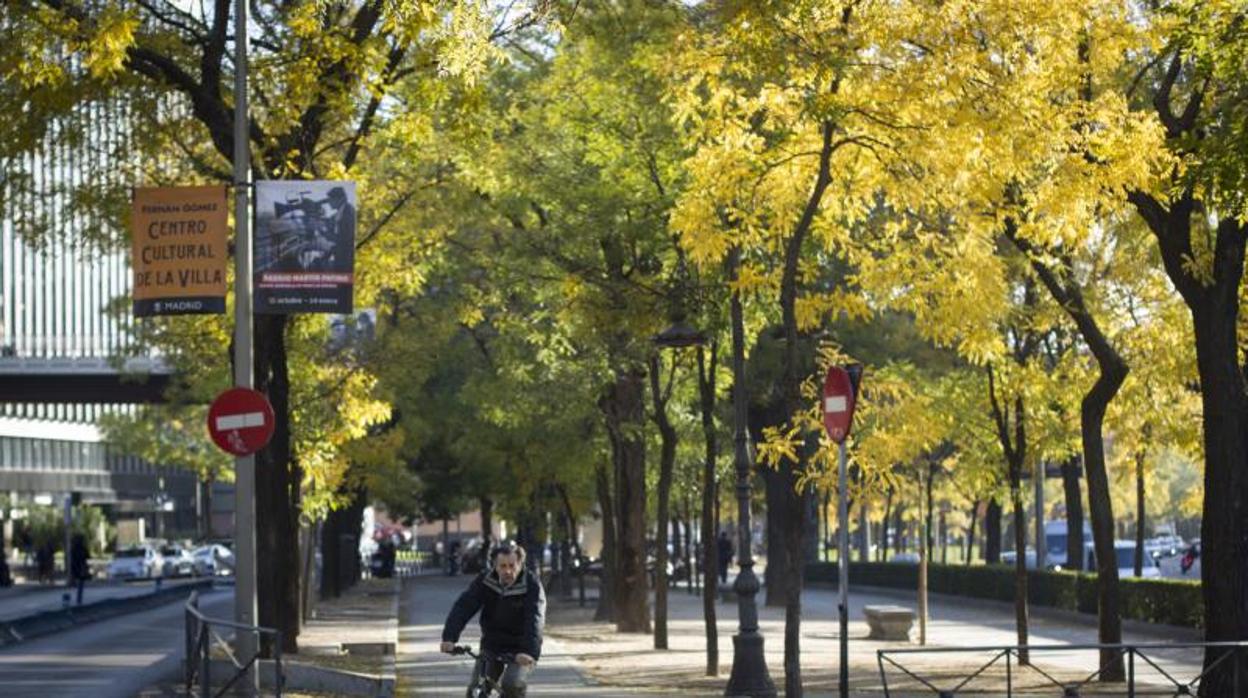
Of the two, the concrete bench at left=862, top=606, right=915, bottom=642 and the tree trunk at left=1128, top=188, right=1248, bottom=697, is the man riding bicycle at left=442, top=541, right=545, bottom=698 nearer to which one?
the tree trunk at left=1128, top=188, right=1248, bottom=697

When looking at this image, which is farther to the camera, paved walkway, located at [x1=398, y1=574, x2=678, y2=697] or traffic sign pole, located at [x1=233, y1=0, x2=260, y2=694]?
paved walkway, located at [x1=398, y1=574, x2=678, y2=697]

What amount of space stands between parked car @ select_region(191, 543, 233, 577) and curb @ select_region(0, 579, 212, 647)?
107 feet

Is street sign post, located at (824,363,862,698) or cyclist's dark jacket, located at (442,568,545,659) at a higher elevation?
street sign post, located at (824,363,862,698)

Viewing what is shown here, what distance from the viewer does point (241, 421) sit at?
19.6 meters

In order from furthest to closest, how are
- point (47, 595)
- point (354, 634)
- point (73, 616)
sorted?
point (47, 595) → point (73, 616) → point (354, 634)

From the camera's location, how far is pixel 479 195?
112 feet

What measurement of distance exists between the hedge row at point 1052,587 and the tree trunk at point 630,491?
8694 mm

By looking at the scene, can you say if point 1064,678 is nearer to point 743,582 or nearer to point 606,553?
point 743,582

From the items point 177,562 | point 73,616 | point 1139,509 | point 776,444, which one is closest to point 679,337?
point 776,444

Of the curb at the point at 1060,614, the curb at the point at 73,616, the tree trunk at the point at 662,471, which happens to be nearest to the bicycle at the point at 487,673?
the tree trunk at the point at 662,471

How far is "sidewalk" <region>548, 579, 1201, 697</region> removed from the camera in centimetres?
2691

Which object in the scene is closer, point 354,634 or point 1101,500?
point 1101,500

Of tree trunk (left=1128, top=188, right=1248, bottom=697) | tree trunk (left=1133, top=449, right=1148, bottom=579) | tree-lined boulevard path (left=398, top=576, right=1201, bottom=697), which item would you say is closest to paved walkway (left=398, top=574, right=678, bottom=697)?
tree-lined boulevard path (left=398, top=576, right=1201, bottom=697)

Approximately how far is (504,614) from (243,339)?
6.23 m
